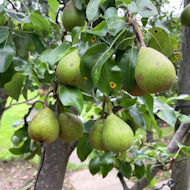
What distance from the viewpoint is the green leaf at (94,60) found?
2.01ft

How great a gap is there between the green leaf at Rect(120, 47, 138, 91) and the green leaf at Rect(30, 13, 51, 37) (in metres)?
0.39

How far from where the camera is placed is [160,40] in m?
0.71

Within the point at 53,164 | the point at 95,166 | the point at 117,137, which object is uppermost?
the point at 117,137

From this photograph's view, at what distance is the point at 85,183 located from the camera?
3031 millimetres

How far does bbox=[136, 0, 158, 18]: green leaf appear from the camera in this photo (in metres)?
0.66

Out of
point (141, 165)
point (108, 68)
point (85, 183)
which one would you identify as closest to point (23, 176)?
point (85, 183)

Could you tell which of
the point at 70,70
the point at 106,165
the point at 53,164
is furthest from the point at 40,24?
the point at 106,165

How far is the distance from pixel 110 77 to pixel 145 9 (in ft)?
0.67

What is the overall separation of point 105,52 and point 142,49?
0.31 ft

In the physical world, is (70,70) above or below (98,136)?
above

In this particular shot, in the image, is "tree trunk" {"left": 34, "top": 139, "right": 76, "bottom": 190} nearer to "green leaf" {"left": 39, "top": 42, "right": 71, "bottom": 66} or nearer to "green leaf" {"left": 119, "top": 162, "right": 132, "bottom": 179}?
"green leaf" {"left": 119, "top": 162, "right": 132, "bottom": 179}

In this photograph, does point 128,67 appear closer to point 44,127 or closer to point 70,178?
point 44,127

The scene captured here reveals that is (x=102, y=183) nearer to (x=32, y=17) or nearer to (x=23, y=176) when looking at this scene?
(x=23, y=176)

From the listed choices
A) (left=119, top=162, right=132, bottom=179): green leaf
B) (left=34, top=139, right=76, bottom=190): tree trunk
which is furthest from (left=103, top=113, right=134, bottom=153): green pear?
(left=119, top=162, right=132, bottom=179): green leaf
